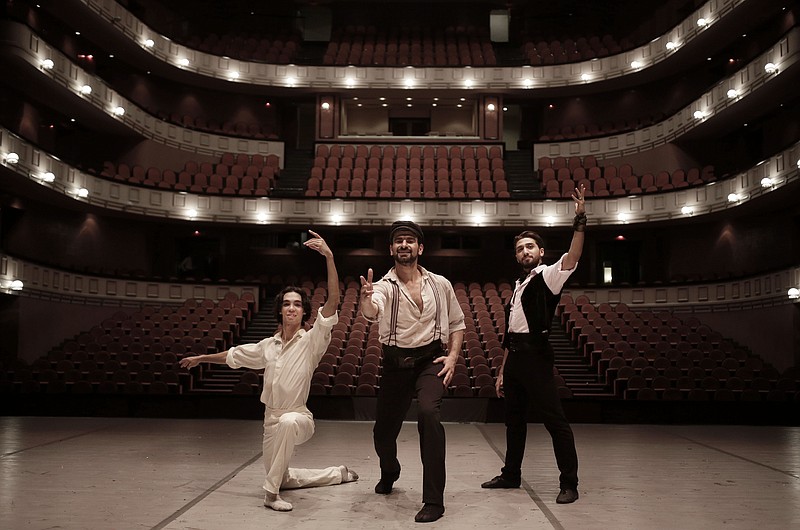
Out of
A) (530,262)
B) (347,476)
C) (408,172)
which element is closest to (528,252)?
(530,262)

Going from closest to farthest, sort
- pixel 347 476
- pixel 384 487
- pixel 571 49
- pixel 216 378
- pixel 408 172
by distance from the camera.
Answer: pixel 384 487 < pixel 347 476 < pixel 216 378 < pixel 408 172 < pixel 571 49

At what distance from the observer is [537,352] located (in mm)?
4566

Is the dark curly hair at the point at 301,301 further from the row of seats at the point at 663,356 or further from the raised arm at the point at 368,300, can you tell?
the row of seats at the point at 663,356

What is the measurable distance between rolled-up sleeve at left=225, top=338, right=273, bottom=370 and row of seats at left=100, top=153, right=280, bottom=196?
1522cm

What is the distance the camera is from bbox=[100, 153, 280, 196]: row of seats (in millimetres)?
19500

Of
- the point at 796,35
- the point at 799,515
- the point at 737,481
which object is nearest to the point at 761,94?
the point at 796,35

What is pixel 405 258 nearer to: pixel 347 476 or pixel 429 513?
pixel 429 513

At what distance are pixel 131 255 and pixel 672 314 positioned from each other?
1373 cm

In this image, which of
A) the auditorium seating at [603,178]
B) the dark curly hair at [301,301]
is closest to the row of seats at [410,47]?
the auditorium seating at [603,178]

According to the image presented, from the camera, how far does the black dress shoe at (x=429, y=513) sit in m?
3.81

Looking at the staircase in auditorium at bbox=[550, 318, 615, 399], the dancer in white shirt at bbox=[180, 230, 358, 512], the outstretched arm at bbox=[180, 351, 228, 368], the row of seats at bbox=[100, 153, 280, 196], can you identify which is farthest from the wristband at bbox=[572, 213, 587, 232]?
the row of seats at bbox=[100, 153, 280, 196]

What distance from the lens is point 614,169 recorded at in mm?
20859

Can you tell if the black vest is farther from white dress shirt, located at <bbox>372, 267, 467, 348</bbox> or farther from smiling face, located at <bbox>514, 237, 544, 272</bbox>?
white dress shirt, located at <bbox>372, 267, 467, 348</bbox>

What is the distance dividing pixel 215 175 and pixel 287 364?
1716 centimetres
